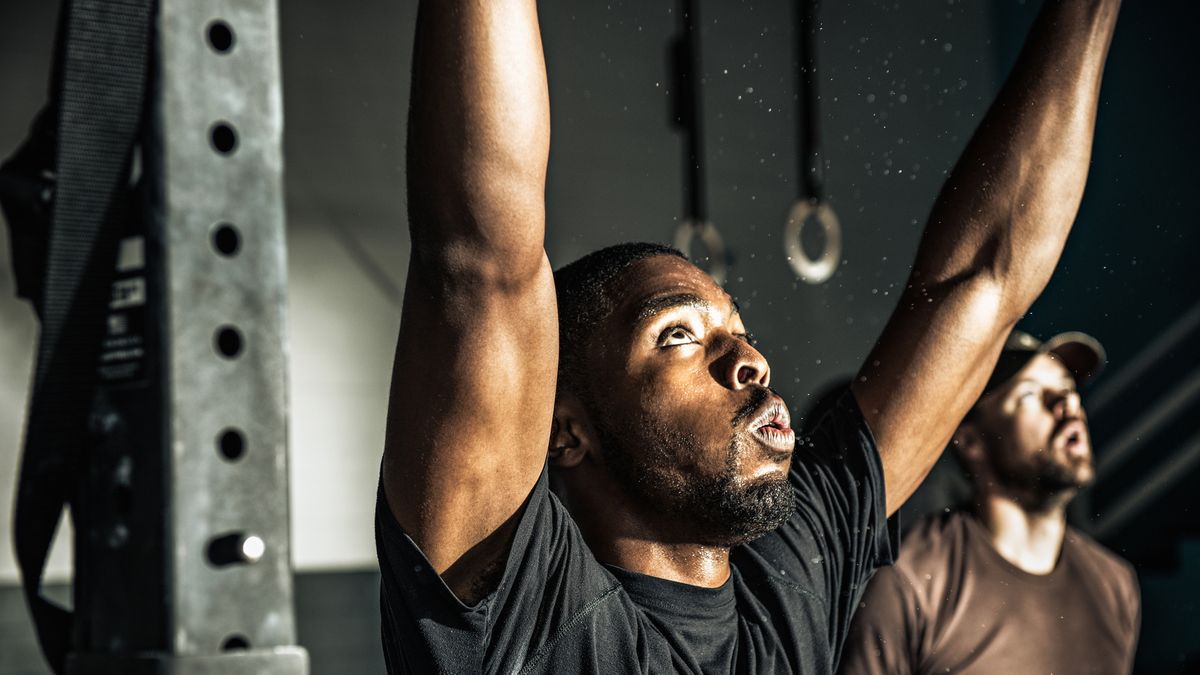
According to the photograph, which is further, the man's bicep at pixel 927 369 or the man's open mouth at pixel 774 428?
the man's bicep at pixel 927 369

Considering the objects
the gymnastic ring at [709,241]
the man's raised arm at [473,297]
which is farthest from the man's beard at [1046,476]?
the man's raised arm at [473,297]

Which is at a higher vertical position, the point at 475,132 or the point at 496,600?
the point at 475,132

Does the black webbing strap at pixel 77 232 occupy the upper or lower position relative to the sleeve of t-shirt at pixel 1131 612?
upper

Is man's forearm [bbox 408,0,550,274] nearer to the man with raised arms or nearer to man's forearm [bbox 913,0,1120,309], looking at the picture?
the man with raised arms

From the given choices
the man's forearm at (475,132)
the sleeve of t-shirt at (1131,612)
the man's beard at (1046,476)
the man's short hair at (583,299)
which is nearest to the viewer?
the man's forearm at (475,132)

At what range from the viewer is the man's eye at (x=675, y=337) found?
1.11m

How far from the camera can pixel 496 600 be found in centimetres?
89

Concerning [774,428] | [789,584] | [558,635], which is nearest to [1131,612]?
[789,584]

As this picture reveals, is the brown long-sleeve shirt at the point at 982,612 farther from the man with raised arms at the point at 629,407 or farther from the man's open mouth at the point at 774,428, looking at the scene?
the man's open mouth at the point at 774,428

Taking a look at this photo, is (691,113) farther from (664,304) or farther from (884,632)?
(664,304)

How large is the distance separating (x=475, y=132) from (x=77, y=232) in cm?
24

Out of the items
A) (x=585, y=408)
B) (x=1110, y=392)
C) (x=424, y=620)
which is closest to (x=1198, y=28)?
(x=1110, y=392)

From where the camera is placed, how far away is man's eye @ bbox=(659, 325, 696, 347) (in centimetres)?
111

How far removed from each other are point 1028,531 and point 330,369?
1.97 m
